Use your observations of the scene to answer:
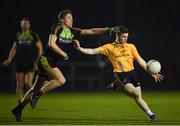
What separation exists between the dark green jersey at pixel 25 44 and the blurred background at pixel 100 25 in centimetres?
1094

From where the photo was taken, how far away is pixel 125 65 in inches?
585

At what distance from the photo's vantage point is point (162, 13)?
3400cm

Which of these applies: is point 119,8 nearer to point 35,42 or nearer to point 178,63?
point 178,63

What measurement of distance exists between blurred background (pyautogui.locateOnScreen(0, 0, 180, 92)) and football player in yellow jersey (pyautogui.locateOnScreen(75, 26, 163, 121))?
15.0 m

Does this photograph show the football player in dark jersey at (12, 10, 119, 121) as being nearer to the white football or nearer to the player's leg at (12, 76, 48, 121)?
the player's leg at (12, 76, 48, 121)

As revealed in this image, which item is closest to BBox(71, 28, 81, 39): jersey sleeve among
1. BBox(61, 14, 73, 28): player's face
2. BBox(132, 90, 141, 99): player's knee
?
BBox(61, 14, 73, 28): player's face

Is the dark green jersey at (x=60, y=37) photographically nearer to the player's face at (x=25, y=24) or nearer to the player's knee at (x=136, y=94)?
the player's knee at (x=136, y=94)

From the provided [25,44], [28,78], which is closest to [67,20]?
[25,44]

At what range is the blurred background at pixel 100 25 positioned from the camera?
3033 centimetres

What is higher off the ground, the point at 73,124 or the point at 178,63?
the point at 73,124

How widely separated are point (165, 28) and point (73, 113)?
17166 mm

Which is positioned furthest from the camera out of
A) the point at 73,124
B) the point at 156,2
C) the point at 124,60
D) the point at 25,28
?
the point at 156,2

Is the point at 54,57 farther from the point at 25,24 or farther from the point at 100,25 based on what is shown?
the point at 100,25

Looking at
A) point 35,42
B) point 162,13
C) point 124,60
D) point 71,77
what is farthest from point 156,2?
point 124,60
